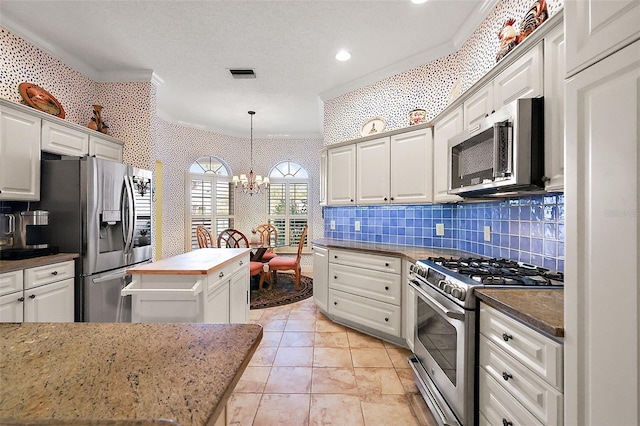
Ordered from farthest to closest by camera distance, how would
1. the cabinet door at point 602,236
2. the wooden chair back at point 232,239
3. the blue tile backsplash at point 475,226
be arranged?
the wooden chair back at point 232,239, the blue tile backsplash at point 475,226, the cabinet door at point 602,236

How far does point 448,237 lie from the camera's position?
290 cm

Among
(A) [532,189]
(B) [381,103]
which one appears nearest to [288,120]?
(B) [381,103]

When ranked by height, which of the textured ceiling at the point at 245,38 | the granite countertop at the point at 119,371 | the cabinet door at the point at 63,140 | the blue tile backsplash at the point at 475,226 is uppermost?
the textured ceiling at the point at 245,38

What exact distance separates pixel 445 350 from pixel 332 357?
1.17 meters

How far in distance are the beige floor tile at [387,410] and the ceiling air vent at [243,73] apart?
3623 mm

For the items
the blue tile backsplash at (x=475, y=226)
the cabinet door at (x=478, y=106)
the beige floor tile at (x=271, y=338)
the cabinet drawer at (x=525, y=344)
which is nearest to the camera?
the cabinet drawer at (x=525, y=344)

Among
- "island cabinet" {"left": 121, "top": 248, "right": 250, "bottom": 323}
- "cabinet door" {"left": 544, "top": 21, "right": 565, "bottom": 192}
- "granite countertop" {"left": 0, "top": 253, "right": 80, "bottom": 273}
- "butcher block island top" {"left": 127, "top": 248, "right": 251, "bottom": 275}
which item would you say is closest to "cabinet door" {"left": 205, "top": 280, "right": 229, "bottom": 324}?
"island cabinet" {"left": 121, "top": 248, "right": 250, "bottom": 323}

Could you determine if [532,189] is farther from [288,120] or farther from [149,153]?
[288,120]

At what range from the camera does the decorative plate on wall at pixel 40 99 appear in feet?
8.75

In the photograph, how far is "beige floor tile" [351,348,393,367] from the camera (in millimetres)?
2385

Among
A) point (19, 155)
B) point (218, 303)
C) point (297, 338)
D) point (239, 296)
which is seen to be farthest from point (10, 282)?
point (297, 338)

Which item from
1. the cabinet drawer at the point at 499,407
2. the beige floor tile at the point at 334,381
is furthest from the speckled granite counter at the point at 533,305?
the beige floor tile at the point at 334,381

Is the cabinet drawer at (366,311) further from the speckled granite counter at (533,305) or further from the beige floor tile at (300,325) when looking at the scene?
the speckled granite counter at (533,305)

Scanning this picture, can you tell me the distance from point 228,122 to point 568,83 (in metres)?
5.49
